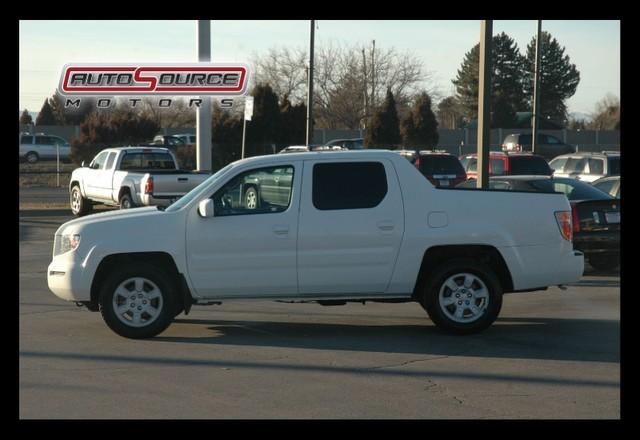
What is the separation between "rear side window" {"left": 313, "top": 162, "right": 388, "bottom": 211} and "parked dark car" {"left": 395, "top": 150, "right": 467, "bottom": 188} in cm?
1516

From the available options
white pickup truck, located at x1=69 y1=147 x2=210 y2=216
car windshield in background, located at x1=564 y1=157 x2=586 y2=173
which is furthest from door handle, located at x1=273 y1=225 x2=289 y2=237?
car windshield in background, located at x1=564 y1=157 x2=586 y2=173

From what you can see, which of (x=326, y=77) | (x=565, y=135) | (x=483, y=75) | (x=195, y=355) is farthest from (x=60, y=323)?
(x=326, y=77)

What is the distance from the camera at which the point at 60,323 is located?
10.8 metres

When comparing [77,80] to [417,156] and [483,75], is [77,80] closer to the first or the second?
[417,156]

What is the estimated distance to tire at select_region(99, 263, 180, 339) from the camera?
9891 mm

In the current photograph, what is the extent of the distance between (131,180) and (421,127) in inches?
1084

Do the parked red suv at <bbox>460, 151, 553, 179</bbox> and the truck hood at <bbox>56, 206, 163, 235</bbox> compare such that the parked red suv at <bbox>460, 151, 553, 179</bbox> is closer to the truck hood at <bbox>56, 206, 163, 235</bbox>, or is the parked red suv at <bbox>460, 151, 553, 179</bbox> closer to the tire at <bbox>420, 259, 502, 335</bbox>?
the tire at <bbox>420, 259, 502, 335</bbox>

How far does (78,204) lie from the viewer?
2678 cm

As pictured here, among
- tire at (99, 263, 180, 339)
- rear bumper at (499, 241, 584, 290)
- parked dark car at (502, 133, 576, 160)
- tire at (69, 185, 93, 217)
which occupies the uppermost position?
parked dark car at (502, 133, 576, 160)

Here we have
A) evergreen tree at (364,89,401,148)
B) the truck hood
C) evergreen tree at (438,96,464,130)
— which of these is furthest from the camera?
evergreen tree at (438,96,464,130)

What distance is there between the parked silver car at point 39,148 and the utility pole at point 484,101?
40.6m

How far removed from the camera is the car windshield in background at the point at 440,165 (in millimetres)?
25438

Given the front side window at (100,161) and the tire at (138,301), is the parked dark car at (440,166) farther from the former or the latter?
the tire at (138,301)

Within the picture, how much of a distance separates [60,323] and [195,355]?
Answer: 2465 millimetres
